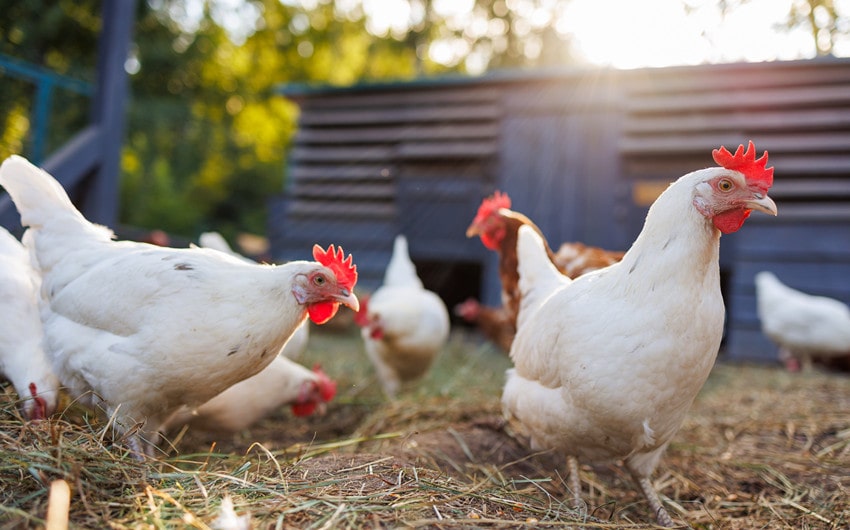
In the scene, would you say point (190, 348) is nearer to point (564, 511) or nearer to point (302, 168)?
point (564, 511)

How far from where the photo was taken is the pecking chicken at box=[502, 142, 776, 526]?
2.24 m

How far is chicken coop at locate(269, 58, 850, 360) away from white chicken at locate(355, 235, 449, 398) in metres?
2.95

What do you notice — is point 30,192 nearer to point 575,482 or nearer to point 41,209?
point 41,209

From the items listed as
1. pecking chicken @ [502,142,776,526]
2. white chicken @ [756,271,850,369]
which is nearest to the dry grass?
pecking chicken @ [502,142,776,526]

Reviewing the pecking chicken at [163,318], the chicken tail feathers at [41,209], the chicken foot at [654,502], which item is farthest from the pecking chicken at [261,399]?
the chicken foot at [654,502]

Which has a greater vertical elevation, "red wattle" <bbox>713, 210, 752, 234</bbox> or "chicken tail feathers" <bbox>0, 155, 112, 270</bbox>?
"red wattle" <bbox>713, 210, 752, 234</bbox>

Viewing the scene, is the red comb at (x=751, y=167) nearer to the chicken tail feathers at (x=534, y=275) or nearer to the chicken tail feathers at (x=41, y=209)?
the chicken tail feathers at (x=534, y=275)

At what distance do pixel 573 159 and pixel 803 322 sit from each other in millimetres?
3303

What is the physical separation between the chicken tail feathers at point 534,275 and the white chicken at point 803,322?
4.67m

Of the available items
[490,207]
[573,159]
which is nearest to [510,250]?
[490,207]

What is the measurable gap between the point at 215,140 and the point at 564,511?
1828 centimetres

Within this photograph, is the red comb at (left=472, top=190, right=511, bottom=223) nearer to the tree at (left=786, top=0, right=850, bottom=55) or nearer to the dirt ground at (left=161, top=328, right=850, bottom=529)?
the dirt ground at (left=161, top=328, right=850, bottom=529)

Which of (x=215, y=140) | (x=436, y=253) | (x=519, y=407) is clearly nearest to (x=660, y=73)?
(x=436, y=253)

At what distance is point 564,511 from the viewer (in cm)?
220
